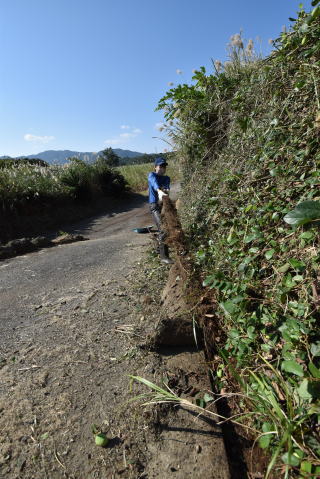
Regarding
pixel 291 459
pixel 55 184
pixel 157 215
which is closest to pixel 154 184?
pixel 157 215

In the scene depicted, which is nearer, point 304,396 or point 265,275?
point 304,396

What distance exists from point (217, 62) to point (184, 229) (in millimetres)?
2764

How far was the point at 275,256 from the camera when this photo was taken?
163 cm

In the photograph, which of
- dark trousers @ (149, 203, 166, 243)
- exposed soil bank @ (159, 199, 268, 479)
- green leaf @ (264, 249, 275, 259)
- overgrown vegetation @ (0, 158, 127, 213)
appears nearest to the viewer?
exposed soil bank @ (159, 199, 268, 479)

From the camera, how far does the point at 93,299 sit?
301 cm

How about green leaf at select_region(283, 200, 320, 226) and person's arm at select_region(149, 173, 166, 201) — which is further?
person's arm at select_region(149, 173, 166, 201)

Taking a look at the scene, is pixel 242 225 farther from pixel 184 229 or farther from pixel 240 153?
pixel 184 229

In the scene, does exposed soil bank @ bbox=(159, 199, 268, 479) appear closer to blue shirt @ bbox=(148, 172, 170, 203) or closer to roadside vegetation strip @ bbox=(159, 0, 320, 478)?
roadside vegetation strip @ bbox=(159, 0, 320, 478)

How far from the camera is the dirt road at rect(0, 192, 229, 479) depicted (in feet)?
4.30

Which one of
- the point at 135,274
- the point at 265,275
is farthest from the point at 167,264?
the point at 265,275

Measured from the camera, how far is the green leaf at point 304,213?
1.13m

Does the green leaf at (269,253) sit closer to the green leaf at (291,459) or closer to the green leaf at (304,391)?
the green leaf at (304,391)

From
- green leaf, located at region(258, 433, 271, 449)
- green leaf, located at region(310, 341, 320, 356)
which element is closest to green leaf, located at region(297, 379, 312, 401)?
green leaf, located at region(310, 341, 320, 356)

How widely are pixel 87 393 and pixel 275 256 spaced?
1449 mm
